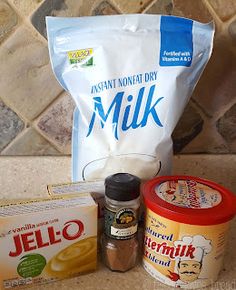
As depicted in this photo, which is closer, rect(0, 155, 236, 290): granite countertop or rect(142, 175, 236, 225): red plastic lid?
rect(142, 175, 236, 225): red plastic lid

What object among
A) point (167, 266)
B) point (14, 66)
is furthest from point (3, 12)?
point (167, 266)

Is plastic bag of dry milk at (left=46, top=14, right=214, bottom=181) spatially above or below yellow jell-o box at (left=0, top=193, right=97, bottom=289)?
above

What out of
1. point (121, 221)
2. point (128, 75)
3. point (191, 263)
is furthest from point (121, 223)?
point (128, 75)

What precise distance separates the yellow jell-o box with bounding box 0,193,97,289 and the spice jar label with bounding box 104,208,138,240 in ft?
0.07

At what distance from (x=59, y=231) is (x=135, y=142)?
0.56ft

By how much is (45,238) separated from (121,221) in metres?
0.10

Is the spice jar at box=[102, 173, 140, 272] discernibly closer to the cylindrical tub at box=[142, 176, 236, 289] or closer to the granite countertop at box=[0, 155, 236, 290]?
the cylindrical tub at box=[142, 176, 236, 289]

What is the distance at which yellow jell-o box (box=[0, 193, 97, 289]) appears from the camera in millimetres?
461

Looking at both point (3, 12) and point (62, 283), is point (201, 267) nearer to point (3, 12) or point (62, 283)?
point (62, 283)

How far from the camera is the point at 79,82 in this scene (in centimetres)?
55

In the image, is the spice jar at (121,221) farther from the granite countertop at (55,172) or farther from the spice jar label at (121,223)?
the granite countertop at (55,172)

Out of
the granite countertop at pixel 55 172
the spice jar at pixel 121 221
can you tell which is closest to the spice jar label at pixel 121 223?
the spice jar at pixel 121 221

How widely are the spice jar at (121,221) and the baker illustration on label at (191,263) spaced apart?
0.06 m

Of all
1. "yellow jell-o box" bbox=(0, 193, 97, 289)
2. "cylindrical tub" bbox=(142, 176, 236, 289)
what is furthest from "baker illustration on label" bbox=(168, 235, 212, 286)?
"yellow jell-o box" bbox=(0, 193, 97, 289)
